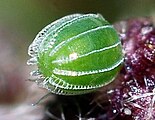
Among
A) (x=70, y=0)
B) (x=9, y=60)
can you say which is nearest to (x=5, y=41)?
Result: (x=9, y=60)

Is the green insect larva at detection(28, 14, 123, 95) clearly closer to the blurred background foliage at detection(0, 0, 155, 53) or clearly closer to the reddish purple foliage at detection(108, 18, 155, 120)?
the reddish purple foliage at detection(108, 18, 155, 120)

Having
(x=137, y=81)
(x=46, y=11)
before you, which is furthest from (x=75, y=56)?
(x=46, y=11)

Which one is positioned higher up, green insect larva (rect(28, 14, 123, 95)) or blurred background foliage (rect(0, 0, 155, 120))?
green insect larva (rect(28, 14, 123, 95))

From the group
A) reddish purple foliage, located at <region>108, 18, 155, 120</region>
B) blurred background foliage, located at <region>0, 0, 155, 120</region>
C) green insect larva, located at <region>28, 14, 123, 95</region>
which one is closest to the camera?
green insect larva, located at <region>28, 14, 123, 95</region>

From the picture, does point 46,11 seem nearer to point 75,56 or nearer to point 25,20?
point 25,20

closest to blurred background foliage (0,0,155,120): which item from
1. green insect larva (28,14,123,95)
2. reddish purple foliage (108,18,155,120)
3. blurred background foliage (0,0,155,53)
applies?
blurred background foliage (0,0,155,53)

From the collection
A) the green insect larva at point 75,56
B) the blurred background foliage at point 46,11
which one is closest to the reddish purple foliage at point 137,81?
the green insect larva at point 75,56

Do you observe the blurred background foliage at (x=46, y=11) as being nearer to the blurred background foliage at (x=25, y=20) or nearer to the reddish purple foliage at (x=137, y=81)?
the blurred background foliage at (x=25, y=20)
